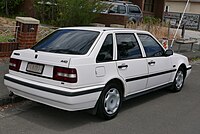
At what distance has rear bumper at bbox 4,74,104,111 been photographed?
4277 millimetres

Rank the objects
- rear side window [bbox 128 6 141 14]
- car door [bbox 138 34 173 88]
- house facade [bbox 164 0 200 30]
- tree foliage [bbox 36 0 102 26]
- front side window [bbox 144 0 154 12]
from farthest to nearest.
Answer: house facade [bbox 164 0 200 30] → front side window [bbox 144 0 154 12] → rear side window [bbox 128 6 141 14] → tree foliage [bbox 36 0 102 26] → car door [bbox 138 34 173 88]

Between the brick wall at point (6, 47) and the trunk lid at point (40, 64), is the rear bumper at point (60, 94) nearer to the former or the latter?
the trunk lid at point (40, 64)

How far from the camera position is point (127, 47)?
5.40 meters

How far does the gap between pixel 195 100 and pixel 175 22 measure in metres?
26.5

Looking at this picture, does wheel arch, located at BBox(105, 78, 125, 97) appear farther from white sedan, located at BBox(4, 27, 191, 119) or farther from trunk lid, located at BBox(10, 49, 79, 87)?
trunk lid, located at BBox(10, 49, 79, 87)

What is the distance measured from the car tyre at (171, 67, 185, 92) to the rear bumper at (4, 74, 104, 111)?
2.93 metres

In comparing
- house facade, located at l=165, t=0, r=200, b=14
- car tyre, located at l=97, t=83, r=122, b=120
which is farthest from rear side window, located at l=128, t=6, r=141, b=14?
house facade, located at l=165, t=0, r=200, b=14

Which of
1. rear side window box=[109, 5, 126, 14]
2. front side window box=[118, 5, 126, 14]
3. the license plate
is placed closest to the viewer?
the license plate

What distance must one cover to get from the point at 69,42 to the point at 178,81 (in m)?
3.37

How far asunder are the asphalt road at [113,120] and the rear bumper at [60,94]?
0.38 metres

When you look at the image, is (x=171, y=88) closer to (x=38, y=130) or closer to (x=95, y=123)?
(x=95, y=123)

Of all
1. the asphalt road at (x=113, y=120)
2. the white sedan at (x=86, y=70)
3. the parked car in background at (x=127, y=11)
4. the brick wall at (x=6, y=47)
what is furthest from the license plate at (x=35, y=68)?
the parked car in background at (x=127, y=11)

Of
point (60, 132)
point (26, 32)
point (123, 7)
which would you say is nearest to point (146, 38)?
point (60, 132)

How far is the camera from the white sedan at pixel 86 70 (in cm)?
435
